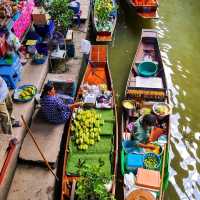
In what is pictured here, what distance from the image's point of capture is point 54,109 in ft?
25.8

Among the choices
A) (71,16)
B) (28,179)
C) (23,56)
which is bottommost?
(28,179)

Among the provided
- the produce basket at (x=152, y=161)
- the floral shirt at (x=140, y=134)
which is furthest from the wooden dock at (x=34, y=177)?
the produce basket at (x=152, y=161)

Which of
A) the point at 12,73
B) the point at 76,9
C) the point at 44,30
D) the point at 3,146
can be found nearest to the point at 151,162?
the point at 3,146

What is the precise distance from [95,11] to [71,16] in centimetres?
175

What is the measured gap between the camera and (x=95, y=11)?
12.9 m

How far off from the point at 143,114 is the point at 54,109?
2.37 m

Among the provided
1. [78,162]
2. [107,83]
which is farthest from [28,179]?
[107,83]

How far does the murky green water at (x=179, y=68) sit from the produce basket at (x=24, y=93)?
9.40ft

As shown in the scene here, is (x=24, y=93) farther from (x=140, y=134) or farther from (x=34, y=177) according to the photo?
(x=140, y=134)

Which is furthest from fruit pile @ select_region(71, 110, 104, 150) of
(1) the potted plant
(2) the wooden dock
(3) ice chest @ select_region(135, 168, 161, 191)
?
(1) the potted plant

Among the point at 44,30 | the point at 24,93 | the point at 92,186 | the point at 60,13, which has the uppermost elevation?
the point at 60,13

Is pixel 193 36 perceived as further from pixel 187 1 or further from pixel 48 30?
pixel 48 30

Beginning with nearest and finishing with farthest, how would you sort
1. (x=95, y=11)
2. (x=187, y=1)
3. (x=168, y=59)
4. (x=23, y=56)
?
1. (x=23, y=56)
2. (x=168, y=59)
3. (x=95, y=11)
4. (x=187, y=1)

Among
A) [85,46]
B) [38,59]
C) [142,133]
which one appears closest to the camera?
[142,133]
